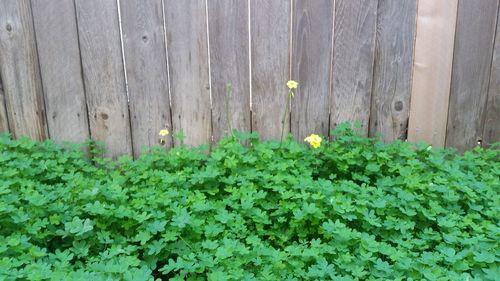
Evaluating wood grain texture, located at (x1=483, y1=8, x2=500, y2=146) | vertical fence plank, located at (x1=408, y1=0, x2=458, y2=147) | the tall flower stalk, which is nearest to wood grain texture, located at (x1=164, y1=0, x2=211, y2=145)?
the tall flower stalk

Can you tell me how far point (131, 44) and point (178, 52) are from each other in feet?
0.96

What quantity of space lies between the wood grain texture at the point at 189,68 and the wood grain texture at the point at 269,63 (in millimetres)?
306

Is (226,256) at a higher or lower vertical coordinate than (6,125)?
lower

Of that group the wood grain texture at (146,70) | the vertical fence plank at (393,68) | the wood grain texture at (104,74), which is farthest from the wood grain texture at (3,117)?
the vertical fence plank at (393,68)

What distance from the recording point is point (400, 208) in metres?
2.75

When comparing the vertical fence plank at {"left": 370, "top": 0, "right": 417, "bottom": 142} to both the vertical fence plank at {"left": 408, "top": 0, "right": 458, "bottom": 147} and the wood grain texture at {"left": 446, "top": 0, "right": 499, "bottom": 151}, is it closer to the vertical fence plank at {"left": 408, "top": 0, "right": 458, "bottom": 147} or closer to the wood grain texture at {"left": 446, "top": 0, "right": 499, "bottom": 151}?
the vertical fence plank at {"left": 408, "top": 0, "right": 458, "bottom": 147}

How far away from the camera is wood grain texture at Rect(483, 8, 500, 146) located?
323 centimetres

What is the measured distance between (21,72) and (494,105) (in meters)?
3.01

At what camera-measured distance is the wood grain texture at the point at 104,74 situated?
315cm

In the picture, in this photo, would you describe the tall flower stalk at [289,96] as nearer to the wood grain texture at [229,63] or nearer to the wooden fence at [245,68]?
the wooden fence at [245,68]

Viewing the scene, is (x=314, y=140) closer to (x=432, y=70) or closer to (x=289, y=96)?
(x=289, y=96)

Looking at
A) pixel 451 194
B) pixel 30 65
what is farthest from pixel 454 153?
pixel 30 65

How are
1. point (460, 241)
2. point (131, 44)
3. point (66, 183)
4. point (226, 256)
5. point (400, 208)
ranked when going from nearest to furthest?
point (226, 256), point (460, 241), point (400, 208), point (66, 183), point (131, 44)

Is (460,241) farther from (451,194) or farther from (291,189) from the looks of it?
(291,189)
